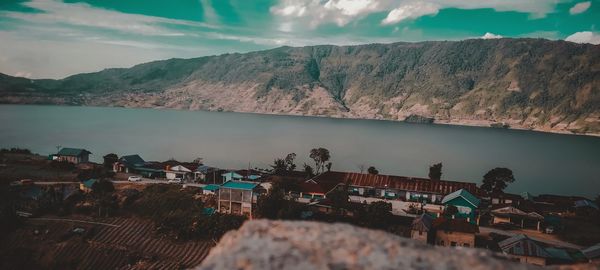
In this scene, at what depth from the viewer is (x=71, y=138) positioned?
455 ft

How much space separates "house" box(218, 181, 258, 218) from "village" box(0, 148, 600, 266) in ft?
0.39

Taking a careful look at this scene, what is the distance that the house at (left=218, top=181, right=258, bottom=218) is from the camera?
156ft

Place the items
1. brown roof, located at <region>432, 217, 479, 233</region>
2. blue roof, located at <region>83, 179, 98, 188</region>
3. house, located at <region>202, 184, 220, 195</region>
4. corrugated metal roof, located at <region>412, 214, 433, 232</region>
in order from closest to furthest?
1. corrugated metal roof, located at <region>412, 214, 433, 232</region>
2. brown roof, located at <region>432, 217, 479, 233</region>
3. house, located at <region>202, 184, 220, 195</region>
4. blue roof, located at <region>83, 179, 98, 188</region>

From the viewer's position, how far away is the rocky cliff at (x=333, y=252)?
4.20 meters

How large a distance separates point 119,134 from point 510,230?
149033 millimetres

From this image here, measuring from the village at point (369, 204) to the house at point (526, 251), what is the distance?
8 centimetres

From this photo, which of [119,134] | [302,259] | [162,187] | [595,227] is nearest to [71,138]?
[119,134]

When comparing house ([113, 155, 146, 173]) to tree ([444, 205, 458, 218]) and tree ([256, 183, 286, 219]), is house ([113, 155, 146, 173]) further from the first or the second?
tree ([444, 205, 458, 218])

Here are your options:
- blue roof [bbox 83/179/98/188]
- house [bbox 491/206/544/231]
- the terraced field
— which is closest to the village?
blue roof [bbox 83/179/98/188]

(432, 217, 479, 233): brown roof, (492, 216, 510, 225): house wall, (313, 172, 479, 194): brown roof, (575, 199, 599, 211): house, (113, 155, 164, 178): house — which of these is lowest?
(113, 155, 164, 178): house

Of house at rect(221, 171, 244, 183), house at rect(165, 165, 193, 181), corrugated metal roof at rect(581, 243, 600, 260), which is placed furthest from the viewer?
house at rect(165, 165, 193, 181)

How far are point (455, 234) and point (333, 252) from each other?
37399mm

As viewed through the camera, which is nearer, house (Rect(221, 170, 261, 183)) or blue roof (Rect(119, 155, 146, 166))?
house (Rect(221, 170, 261, 183))

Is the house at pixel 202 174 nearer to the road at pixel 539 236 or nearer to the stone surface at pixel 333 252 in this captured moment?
the road at pixel 539 236
